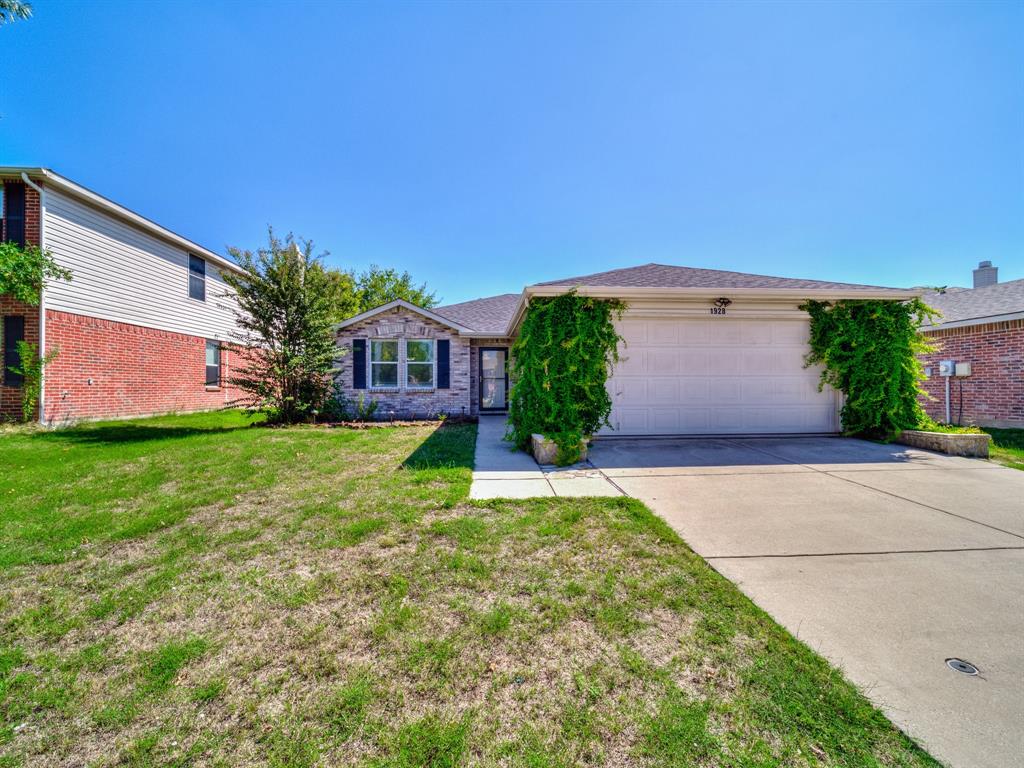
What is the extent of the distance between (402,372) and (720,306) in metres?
8.76

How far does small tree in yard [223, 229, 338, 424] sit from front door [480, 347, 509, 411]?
4.62m

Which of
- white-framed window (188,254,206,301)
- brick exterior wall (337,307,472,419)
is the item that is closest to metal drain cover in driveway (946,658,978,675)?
brick exterior wall (337,307,472,419)

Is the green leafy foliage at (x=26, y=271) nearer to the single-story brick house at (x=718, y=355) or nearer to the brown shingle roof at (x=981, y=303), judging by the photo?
the single-story brick house at (x=718, y=355)

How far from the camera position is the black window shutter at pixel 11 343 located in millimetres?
8789

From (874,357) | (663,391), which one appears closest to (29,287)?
(663,391)

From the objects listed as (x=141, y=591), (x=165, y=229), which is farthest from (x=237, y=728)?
(x=165, y=229)

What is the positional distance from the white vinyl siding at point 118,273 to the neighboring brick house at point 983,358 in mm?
18973

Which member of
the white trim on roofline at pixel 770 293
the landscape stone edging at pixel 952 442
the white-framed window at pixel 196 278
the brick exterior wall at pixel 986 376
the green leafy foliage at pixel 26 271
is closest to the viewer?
the landscape stone edging at pixel 952 442

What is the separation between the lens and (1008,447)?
23.5 ft

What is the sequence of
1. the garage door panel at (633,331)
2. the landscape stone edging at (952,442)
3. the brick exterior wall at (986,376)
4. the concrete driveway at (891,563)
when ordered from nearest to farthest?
the concrete driveway at (891,563), the landscape stone edging at (952,442), the garage door panel at (633,331), the brick exterior wall at (986,376)

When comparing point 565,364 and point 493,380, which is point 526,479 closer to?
A: point 565,364

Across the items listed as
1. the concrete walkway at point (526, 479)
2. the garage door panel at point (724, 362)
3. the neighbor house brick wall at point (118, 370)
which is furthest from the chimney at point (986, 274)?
the neighbor house brick wall at point (118, 370)

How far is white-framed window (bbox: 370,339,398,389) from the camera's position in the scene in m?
12.1

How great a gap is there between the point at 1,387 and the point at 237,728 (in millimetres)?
12676
